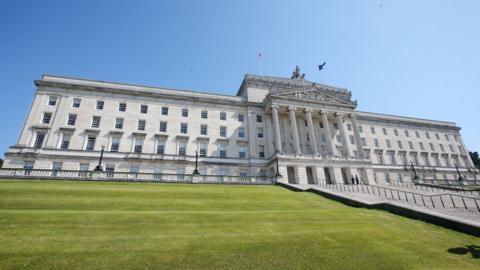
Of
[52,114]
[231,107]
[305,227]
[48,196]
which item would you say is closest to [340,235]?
[305,227]

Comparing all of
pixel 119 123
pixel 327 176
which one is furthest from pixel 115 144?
pixel 327 176

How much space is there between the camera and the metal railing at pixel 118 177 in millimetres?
21122

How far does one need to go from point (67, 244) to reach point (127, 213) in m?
3.71

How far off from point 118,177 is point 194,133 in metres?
16.4

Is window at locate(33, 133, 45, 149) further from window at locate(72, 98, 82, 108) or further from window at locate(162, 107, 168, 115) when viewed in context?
window at locate(162, 107, 168, 115)

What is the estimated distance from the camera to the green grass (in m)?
5.96

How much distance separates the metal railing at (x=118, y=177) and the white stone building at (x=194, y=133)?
24.9ft

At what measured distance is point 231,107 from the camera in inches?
1671

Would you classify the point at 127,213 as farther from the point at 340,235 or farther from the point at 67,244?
the point at 340,235

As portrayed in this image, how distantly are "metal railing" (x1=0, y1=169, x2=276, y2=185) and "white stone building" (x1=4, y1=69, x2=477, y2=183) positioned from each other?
7.59 meters

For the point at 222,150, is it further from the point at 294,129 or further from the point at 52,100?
the point at 52,100

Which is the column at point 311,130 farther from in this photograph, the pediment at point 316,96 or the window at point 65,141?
the window at point 65,141

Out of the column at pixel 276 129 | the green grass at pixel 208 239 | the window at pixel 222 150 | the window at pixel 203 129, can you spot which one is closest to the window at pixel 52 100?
the window at pixel 203 129

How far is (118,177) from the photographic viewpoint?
23.6 metres
